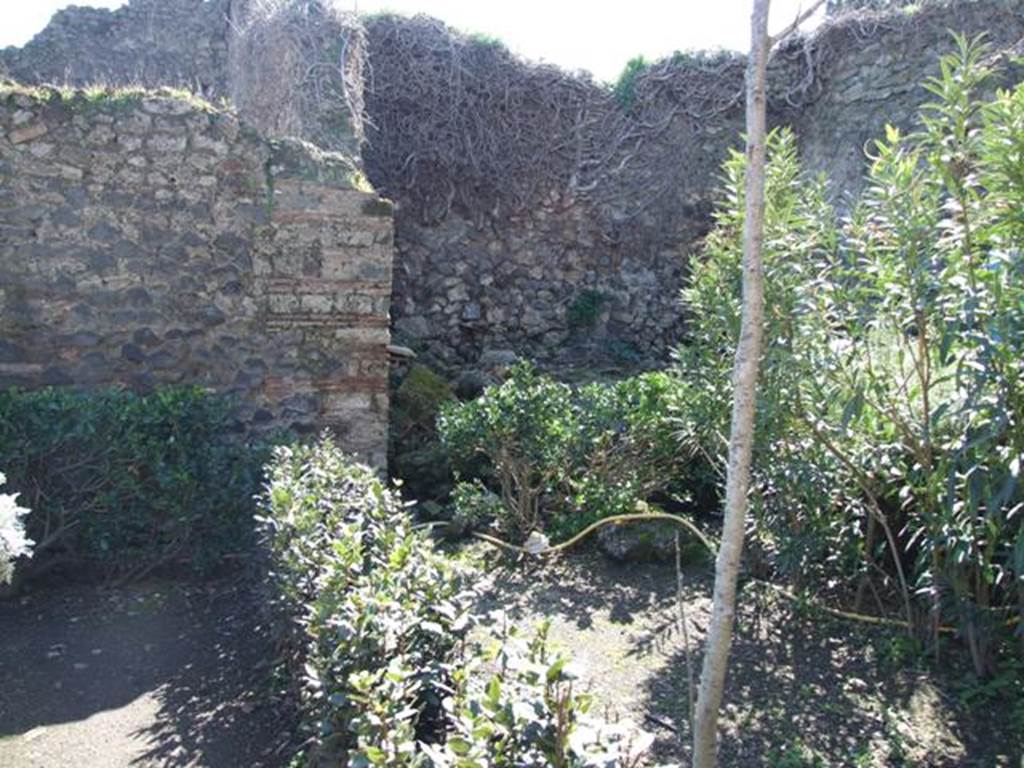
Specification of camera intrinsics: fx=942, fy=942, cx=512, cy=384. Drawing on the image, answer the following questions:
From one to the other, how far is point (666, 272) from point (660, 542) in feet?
18.8

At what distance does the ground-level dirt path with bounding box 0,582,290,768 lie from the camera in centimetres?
360

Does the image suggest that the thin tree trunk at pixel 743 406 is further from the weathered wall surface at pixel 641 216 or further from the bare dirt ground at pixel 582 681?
the weathered wall surface at pixel 641 216

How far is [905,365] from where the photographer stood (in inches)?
196

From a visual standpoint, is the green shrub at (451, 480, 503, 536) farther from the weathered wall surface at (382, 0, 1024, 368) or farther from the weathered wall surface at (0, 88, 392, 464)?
the weathered wall surface at (382, 0, 1024, 368)

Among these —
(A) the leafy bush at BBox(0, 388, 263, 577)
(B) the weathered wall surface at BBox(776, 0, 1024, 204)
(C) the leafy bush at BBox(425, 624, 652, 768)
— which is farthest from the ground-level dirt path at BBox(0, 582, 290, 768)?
(B) the weathered wall surface at BBox(776, 0, 1024, 204)

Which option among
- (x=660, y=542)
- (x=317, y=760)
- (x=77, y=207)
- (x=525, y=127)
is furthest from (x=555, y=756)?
(x=525, y=127)

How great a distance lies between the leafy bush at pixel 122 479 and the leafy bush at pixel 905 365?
2.82 meters

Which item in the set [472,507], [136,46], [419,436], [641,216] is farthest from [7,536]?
[136,46]

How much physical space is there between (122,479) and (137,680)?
1.38m

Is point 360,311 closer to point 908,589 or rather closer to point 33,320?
point 33,320

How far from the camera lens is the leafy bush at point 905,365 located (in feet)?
11.0

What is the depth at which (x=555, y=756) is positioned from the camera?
1.96 metres

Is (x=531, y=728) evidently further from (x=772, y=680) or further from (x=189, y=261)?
(x=189, y=261)

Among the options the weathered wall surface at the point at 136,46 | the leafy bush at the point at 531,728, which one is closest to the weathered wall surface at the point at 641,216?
the weathered wall surface at the point at 136,46
